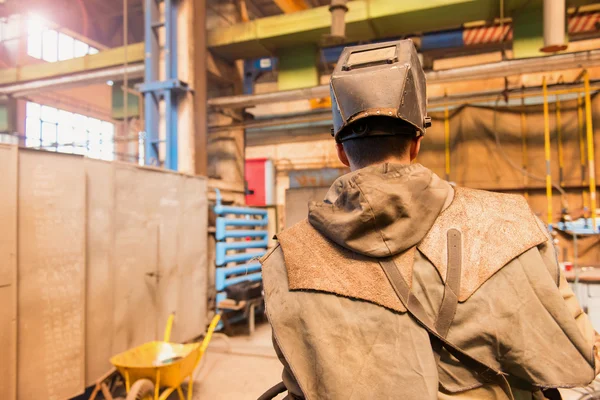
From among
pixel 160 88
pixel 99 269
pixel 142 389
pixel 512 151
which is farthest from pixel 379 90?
pixel 512 151

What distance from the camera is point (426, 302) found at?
35.4 inches

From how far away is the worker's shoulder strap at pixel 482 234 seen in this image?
34.6 inches

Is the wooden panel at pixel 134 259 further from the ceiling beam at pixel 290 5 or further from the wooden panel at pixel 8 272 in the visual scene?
the ceiling beam at pixel 290 5

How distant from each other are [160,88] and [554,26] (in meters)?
4.24

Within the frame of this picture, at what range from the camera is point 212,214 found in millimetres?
5496

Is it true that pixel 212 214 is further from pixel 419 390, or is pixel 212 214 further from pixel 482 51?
pixel 482 51

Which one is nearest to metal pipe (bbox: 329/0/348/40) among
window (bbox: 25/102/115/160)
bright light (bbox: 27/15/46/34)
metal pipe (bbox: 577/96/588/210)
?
metal pipe (bbox: 577/96/588/210)

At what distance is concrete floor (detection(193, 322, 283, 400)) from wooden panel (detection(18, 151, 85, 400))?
1.12 meters

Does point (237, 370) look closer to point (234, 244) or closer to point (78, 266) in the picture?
point (234, 244)

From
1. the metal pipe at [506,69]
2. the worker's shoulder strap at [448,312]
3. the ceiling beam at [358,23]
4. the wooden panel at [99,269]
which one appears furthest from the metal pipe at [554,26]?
the wooden panel at [99,269]

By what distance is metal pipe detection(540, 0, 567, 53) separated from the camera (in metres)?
3.78

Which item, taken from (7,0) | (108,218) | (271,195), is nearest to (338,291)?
(108,218)

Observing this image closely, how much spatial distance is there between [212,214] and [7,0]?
198 inches

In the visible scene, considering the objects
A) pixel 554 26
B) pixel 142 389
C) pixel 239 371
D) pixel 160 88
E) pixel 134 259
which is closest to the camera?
pixel 142 389
